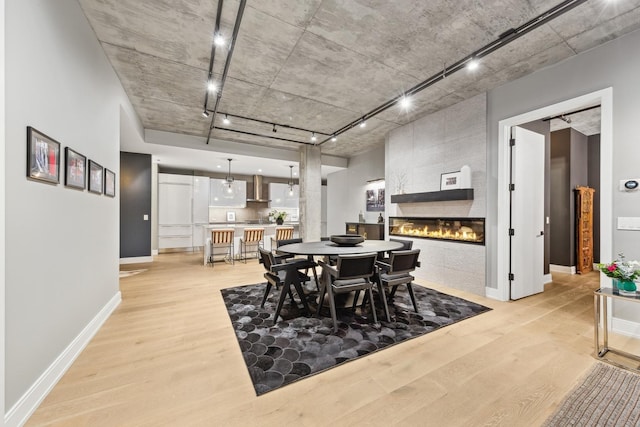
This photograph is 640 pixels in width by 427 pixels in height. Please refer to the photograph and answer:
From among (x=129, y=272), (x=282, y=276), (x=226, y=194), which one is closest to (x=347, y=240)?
(x=282, y=276)

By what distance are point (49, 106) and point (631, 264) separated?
15.4 ft

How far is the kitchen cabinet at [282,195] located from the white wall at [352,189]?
1581mm

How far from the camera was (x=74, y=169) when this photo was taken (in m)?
2.09

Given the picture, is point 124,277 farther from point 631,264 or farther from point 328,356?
point 631,264

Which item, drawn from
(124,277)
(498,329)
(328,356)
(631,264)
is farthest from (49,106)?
(631,264)

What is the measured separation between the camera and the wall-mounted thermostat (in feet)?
7.85

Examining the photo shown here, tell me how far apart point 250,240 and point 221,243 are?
2.28 ft

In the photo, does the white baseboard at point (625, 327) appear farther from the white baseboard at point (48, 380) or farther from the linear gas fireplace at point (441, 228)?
the white baseboard at point (48, 380)

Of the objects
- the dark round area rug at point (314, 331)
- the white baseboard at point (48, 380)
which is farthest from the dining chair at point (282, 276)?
the white baseboard at point (48, 380)

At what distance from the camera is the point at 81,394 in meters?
1.68

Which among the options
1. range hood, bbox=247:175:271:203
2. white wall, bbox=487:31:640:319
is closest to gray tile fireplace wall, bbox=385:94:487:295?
white wall, bbox=487:31:640:319

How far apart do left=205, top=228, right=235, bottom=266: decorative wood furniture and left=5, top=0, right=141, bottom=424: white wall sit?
119 inches

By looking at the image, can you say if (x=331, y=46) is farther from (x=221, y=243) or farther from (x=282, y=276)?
(x=221, y=243)

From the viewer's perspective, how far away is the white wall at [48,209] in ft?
4.58
